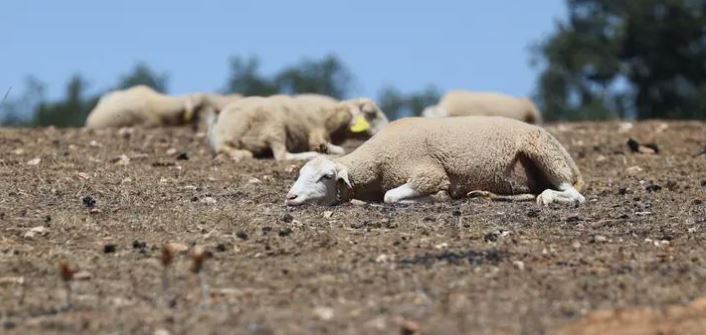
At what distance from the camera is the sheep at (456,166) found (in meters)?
12.5

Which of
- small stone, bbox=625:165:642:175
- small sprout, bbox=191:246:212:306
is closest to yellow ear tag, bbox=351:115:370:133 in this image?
small stone, bbox=625:165:642:175

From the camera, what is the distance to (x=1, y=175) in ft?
44.3

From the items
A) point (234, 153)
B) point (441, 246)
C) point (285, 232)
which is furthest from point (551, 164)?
Result: point (234, 153)

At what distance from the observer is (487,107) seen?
90.6ft

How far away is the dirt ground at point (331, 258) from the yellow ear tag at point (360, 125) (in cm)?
303

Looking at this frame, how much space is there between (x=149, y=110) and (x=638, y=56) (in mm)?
24987

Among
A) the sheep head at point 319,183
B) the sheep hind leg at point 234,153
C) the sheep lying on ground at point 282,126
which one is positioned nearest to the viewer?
the sheep head at point 319,183

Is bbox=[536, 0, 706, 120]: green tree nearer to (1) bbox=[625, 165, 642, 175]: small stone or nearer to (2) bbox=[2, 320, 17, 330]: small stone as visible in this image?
(1) bbox=[625, 165, 642, 175]: small stone

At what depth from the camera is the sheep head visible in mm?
11906

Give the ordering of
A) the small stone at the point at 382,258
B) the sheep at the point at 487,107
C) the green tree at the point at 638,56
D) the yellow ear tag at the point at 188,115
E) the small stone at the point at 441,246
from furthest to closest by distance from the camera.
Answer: the green tree at the point at 638,56 < the sheep at the point at 487,107 < the yellow ear tag at the point at 188,115 < the small stone at the point at 441,246 < the small stone at the point at 382,258

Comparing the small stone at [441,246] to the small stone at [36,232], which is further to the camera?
the small stone at [36,232]

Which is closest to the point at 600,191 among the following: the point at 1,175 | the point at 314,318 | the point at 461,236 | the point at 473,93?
the point at 461,236

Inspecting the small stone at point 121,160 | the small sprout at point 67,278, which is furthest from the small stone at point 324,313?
the small stone at point 121,160

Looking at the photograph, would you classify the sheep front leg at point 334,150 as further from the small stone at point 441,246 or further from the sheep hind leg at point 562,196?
the small stone at point 441,246
